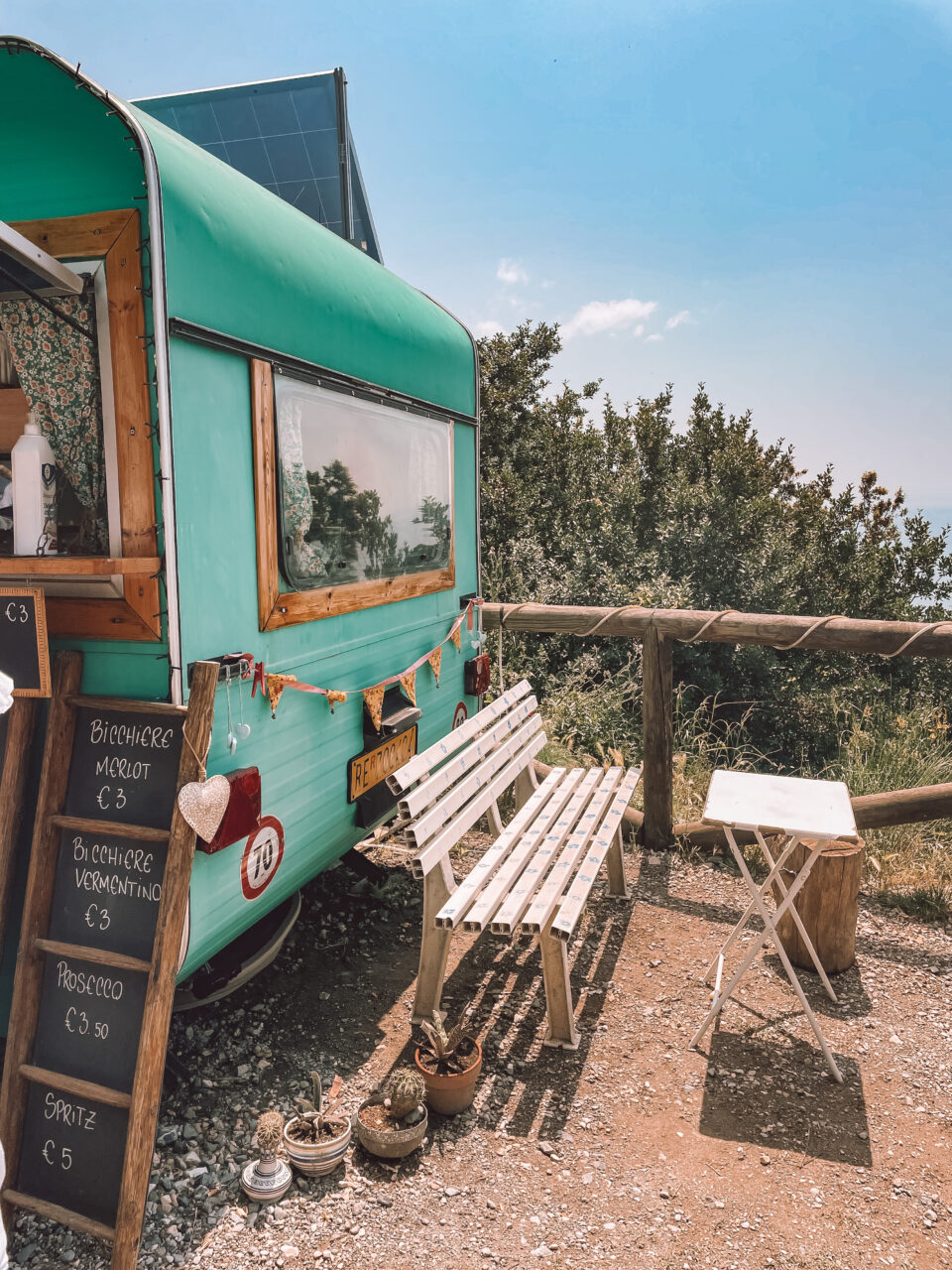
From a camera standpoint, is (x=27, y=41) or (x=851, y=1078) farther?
(x=851, y=1078)

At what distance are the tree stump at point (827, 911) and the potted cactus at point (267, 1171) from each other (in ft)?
7.70

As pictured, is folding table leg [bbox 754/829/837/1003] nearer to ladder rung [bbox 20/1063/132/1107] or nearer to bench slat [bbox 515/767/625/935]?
bench slat [bbox 515/767/625/935]

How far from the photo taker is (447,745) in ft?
11.8

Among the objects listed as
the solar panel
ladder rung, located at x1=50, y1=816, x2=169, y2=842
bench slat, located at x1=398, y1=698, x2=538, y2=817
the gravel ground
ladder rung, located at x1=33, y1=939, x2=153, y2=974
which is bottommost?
the gravel ground

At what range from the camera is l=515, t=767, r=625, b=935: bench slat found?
296 centimetres

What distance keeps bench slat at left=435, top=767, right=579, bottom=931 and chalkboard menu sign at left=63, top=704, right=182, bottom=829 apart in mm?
1026

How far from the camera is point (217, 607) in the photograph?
257 centimetres

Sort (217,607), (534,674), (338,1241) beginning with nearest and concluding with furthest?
(338,1241) → (217,607) → (534,674)

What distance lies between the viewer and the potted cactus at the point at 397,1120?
265 cm

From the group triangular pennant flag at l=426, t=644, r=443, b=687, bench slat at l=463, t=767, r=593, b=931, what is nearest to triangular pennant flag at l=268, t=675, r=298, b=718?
bench slat at l=463, t=767, r=593, b=931

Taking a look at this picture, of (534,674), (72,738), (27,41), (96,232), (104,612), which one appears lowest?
(534,674)

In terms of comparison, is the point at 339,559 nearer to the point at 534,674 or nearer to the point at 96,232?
the point at 96,232

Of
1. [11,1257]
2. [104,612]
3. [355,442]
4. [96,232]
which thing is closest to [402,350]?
[355,442]

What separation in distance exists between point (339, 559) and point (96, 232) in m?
1.35
